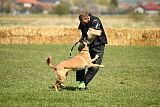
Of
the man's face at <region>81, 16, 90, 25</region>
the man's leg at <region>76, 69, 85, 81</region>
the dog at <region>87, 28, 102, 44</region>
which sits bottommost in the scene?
the man's leg at <region>76, 69, 85, 81</region>

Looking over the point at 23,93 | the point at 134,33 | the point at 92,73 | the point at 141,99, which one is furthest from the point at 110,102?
the point at 134,33

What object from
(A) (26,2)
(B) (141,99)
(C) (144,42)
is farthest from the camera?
(A) (26,2)

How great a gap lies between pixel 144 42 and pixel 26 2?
155591 millimetres

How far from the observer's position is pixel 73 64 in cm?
794

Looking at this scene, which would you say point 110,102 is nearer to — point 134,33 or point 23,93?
point 23,93

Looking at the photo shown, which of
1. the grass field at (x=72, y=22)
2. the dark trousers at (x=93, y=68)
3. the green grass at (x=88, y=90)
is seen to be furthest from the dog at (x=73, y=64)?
the grass field at (x=72, y=22)

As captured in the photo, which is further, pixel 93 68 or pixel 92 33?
pixel 93 68

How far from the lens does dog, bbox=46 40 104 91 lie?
25.8ft

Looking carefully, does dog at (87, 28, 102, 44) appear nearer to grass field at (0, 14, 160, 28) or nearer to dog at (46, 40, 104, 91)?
dog at (46, 40, 104, 91)

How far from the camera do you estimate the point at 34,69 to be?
12.9 m

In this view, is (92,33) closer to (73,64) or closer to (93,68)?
(73,64)

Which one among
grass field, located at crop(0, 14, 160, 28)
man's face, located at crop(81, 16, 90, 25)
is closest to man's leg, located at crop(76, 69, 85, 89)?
man's face, located at crop(81, 16, 90, 25)

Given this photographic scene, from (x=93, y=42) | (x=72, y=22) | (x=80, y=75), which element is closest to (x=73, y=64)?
(x=80, y=75)

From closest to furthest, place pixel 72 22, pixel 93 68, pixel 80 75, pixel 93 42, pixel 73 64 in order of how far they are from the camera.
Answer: pixel 73 64 → pixel 93 42 → pixel 93 68 → pixel 80 75 → pixel 72 22
